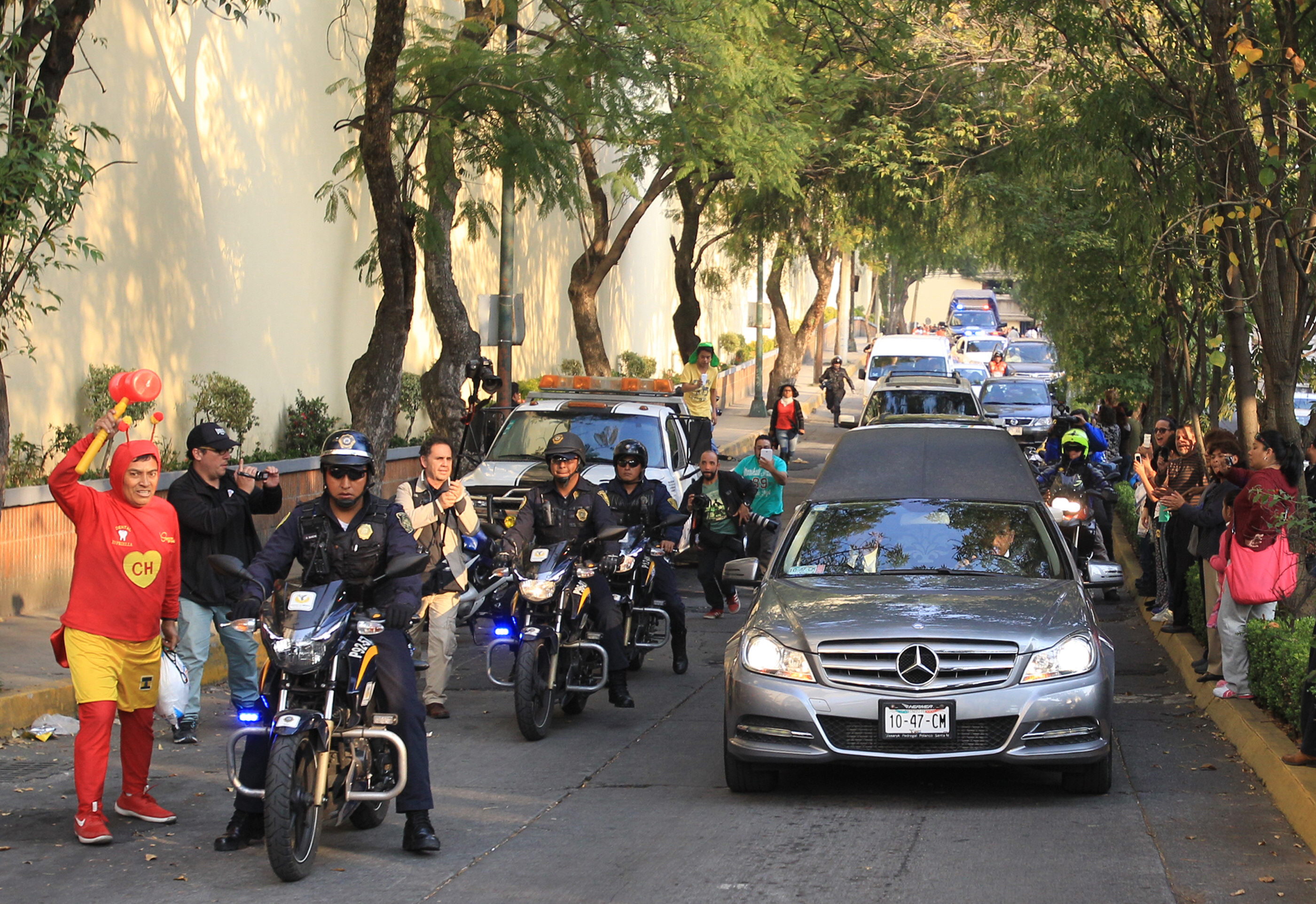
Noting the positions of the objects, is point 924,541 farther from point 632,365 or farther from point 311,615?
point 632,365

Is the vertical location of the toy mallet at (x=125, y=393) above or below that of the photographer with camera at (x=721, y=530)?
above

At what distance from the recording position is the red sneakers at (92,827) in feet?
22.9

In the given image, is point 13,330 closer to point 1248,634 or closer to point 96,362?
point 96,362

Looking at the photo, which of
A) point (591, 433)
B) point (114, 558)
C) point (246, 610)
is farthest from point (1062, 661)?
point (591, 433)

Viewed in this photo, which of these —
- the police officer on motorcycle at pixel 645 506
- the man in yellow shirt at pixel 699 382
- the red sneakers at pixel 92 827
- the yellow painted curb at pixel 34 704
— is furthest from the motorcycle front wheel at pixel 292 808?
the man in yellow shirt at pixel 699 382

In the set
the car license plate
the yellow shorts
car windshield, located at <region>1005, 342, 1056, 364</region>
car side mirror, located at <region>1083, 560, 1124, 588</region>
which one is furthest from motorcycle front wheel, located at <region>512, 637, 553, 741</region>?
car windshield, located at <region>1005, 342, 1056, 364</region>

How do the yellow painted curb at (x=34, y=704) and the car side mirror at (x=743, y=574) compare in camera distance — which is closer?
the car side mirror at (x=743, y=574)

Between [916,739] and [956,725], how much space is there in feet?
0.66

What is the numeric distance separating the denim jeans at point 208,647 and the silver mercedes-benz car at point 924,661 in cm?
295

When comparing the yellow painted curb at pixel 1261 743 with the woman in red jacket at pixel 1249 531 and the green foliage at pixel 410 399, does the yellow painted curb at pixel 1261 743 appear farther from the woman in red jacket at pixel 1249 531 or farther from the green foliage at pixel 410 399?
the green foliage at pixel 410 399

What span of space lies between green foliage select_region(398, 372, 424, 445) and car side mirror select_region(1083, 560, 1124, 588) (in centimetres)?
1407

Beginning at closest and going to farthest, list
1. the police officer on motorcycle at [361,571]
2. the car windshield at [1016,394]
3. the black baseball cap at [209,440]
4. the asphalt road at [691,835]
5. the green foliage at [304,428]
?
1. the asphalt road at [691,835]
2. the police officer on motorcycle at [361,571]
3. the black baseball cap at [209,440]
4. the green foliage at [304,428]
5. the car windshield at [1016,394]

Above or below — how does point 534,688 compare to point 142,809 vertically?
above

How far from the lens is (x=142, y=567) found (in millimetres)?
7258
